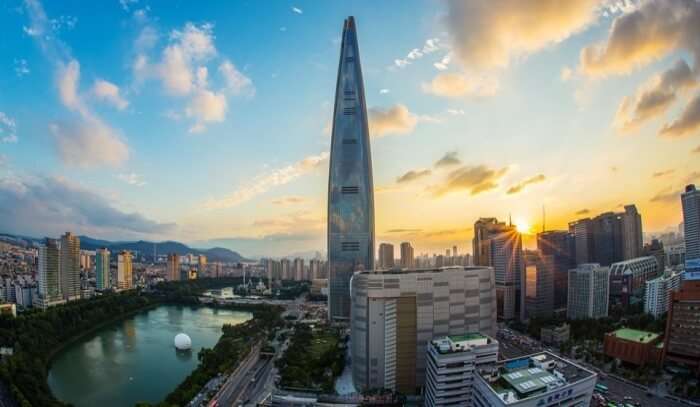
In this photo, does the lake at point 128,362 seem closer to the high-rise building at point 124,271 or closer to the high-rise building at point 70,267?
the high-rise building at point 70,267

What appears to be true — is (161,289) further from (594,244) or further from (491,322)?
(594,244)

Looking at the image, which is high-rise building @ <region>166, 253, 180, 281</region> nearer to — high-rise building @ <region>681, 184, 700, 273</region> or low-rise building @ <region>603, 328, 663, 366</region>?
low-rise building @ <region>603, 328, 663, 366</region>

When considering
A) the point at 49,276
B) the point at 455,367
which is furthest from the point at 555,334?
the point at 49,276

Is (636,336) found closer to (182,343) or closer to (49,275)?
(182,343)

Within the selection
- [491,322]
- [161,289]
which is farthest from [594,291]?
[161,289]

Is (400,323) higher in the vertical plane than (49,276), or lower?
higher

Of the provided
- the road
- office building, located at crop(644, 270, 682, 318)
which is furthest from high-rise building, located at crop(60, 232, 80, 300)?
office building, located at crop(644, 270, 682, 318)
